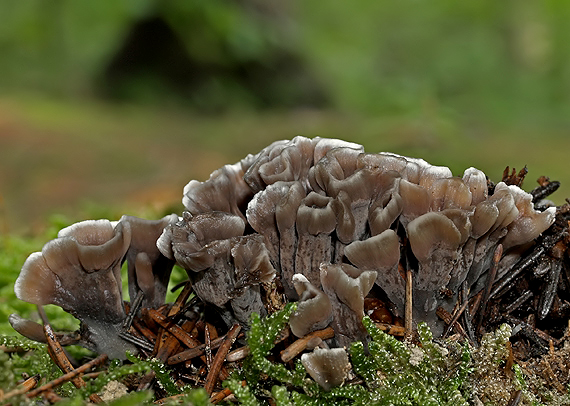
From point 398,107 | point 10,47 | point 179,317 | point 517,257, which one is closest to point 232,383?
point 179,317

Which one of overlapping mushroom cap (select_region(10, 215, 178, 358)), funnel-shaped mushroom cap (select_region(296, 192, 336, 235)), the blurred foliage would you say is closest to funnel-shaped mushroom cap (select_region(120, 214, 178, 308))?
overlapping mushroom cap (select_region(10, 215, 178, 358))

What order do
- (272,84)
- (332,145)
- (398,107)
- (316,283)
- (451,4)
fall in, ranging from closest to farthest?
(316,283) → (332,145) → (398,107) → (272,84) → (451,4)

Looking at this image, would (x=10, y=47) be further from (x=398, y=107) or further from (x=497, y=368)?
(x=497, y=368)

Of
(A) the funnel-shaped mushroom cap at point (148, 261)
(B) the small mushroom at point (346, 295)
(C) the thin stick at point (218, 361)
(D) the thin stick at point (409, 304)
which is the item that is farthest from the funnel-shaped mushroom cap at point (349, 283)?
(A) the funnel-shaped mushroom cap at point (148, 261)

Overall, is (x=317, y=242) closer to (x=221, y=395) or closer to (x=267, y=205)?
(x=267, y=205)

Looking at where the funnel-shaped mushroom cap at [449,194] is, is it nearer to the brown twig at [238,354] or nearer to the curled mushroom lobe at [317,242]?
the curled mushroom lobe at [317,242]

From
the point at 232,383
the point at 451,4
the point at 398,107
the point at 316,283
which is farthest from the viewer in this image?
the point at 451,4
